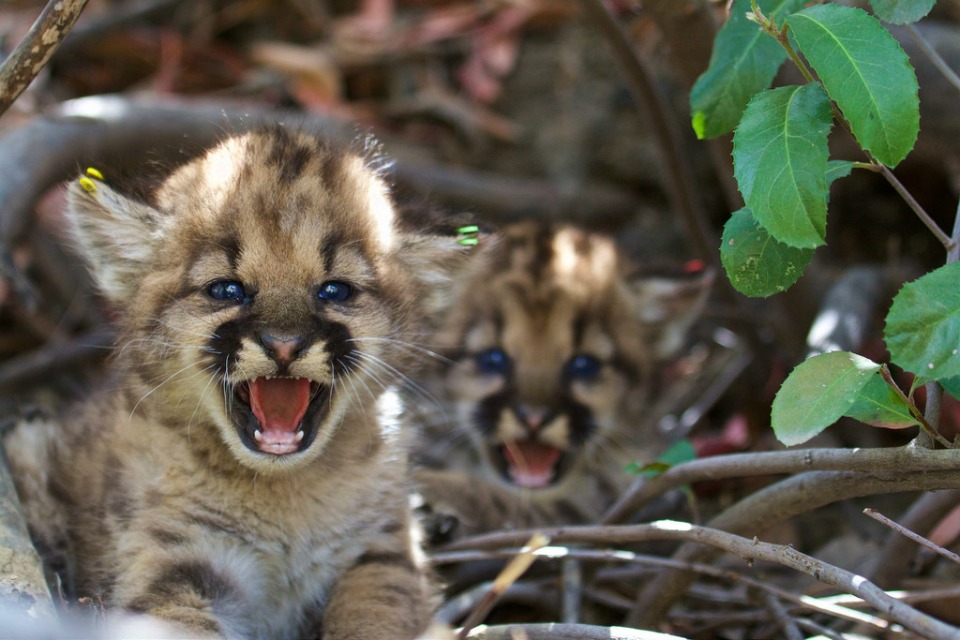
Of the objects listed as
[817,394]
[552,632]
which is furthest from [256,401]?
[817,394]

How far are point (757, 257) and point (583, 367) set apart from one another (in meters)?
1.92

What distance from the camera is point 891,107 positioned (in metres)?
2.30

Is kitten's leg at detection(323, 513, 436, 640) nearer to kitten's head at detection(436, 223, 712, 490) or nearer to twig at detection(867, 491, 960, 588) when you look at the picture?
kitten's head at detection(436, 223, 712, 490)

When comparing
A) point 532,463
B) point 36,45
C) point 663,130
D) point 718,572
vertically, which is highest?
point 36,45

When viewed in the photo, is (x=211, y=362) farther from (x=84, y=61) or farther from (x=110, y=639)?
(x=84, y=61)

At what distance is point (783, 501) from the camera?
9.32ft

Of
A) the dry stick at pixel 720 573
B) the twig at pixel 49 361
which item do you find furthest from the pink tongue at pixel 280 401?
the twig at pixel 49 361

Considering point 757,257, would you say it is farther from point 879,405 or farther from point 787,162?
point 879,405

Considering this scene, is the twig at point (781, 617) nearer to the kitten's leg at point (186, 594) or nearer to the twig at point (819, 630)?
the twig at point (819, 630)

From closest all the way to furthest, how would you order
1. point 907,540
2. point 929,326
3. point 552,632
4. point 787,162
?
point 929,326 → point 787,162 → point 552,632 → point 907,540

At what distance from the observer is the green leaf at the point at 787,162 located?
2.33 meters

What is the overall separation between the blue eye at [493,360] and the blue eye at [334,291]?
148cm

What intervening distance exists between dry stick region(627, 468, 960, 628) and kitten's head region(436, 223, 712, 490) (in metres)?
1.10

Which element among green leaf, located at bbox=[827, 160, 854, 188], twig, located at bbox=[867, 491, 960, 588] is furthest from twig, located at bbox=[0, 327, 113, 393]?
green leaf, located at bbox=[827, 160, 854, 188]
